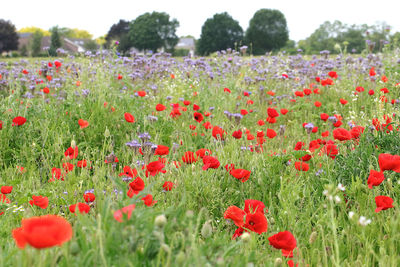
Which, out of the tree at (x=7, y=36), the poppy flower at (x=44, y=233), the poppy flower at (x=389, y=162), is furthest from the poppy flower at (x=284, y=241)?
the tree at (x=7, y=36)

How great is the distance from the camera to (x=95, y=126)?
12.0 feet

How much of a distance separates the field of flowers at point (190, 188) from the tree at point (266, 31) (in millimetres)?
40514

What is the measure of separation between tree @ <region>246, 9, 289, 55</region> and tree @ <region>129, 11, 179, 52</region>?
39.2 ft

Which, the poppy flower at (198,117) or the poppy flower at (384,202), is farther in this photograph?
the poppy flower at (198,117)

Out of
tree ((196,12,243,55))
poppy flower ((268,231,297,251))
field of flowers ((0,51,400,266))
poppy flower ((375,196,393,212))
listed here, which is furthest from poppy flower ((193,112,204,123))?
tree ((196,12,243,55))

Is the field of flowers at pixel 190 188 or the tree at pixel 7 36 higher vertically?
the tree at pixel 7 36

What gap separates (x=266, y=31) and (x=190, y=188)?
148 feet

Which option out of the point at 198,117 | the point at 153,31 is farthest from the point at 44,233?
the point at 153,31

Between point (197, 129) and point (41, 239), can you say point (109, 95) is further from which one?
point (41, 239)

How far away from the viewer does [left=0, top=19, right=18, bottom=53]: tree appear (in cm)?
4700

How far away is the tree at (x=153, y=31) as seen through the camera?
5284 centimetres

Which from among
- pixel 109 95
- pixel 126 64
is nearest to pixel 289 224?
pixel 109 95

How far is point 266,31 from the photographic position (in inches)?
1780

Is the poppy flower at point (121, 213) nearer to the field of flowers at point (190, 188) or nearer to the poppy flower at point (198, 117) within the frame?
the field of flowers at point (190, 188)
